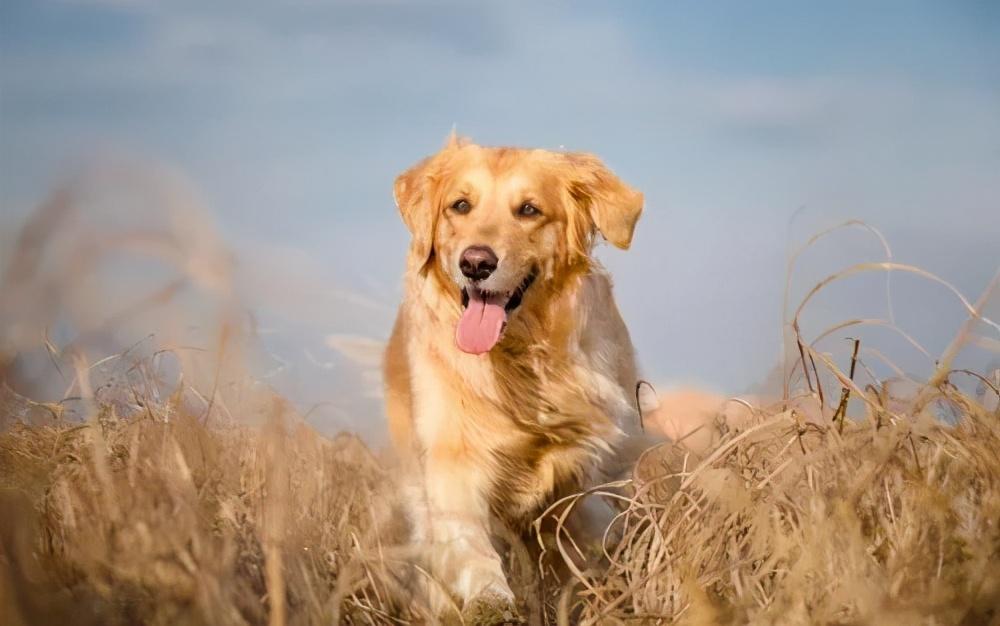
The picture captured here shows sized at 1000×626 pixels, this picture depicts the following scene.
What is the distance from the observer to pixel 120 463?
3441mm

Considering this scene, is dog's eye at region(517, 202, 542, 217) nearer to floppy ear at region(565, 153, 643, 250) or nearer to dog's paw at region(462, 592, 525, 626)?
floppy ear at region(565, 153, 643, 250)

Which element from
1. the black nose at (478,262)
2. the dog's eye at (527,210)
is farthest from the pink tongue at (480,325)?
the dog's eye at (527,210)

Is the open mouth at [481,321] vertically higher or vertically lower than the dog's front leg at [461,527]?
higher

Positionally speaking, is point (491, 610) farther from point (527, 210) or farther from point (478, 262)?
point (527, 210)

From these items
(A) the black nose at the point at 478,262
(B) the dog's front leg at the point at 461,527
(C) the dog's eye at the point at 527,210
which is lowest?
(B) the dog's front leg at the point at 461,527

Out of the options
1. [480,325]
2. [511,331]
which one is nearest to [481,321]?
[480,325]

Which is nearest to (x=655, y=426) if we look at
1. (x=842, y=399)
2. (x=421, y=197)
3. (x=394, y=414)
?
(x=394, y=414)

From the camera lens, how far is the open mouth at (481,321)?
3932 millimetres

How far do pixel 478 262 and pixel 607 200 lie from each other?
2.33 feet

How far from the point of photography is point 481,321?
395cm

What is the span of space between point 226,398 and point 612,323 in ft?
5.31

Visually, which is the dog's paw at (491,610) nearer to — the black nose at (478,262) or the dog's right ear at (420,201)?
the black nose at (478,262)

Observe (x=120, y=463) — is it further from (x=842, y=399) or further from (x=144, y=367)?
(x=842, y=399)

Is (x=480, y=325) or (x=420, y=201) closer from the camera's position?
(x=480, y=325)
